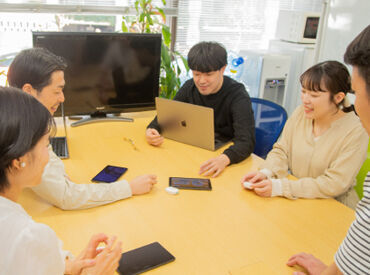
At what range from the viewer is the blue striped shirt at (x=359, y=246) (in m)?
0.85

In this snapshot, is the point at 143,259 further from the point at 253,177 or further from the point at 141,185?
the point at 253,177

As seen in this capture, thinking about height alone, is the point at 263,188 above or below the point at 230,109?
below

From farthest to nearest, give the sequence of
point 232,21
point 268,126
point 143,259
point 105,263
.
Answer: point 232,21
point 268,126
point 143,259
point 105,263

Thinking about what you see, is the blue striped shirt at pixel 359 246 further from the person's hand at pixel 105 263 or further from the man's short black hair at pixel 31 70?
the man's short black hair at pixel 31 70

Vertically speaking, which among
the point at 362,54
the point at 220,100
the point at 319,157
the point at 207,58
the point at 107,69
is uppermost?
the point at 362,54

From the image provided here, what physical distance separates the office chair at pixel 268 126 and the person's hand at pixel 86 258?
1.42 m

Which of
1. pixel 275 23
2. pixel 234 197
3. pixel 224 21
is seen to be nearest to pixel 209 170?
pixel 234 197

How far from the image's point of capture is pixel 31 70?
1524 millimetres

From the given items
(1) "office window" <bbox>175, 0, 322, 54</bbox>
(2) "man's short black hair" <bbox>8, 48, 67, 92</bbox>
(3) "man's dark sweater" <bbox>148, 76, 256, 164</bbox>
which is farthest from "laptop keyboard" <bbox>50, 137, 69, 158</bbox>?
(1) "office window" <bbox>175, 0, 322, 54</bbox>

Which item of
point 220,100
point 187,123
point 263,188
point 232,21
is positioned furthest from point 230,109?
point 232,21

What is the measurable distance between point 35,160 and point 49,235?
182mm

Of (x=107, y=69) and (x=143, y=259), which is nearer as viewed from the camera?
(x=143, y=259)

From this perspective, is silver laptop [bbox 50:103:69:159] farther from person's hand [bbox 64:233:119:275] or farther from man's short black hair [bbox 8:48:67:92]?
person's hand [bbox 64:233:119:275]

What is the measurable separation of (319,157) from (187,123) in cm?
70
